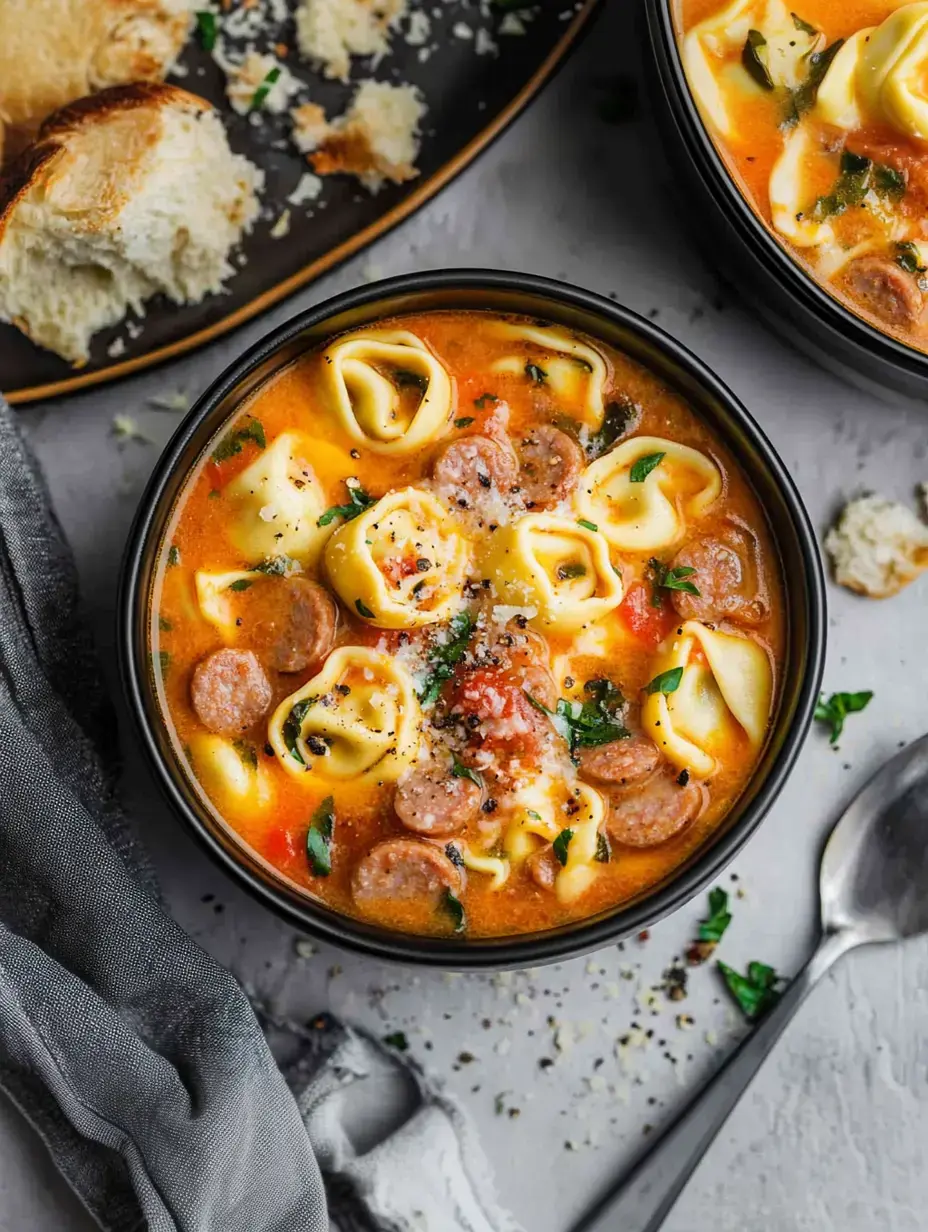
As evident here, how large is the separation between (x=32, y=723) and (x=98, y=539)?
72 centimetres

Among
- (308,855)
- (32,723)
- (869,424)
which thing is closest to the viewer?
(308,855)

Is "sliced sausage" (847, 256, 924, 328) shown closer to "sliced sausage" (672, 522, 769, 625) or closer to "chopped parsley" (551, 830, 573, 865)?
"sliced sausage" (672, 522, 769, 625)

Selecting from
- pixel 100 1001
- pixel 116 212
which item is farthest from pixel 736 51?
pixel 100 1001

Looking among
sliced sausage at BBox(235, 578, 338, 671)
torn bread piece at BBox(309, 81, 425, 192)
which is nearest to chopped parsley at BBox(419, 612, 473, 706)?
sliced sausage at BBox(235, 578, 338, 671)

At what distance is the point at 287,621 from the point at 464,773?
26.6 inches

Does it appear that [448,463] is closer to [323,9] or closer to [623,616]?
[623,616]

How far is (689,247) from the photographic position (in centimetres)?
435

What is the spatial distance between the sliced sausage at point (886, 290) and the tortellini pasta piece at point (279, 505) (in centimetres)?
182

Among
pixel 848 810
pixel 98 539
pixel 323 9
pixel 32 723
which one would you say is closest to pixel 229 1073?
pixel 32 723

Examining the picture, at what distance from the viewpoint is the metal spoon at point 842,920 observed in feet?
13.7

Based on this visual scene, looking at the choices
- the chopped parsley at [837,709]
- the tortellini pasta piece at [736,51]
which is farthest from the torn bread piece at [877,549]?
the tortellini pasta piece at [736,51]

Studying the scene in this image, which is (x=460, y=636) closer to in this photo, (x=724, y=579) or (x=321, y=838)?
(x=321, y=838)

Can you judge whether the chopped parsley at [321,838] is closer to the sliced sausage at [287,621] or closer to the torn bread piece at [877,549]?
the sliced sausage at [287,621]

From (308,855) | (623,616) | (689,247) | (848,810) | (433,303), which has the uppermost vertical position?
(689,247)
